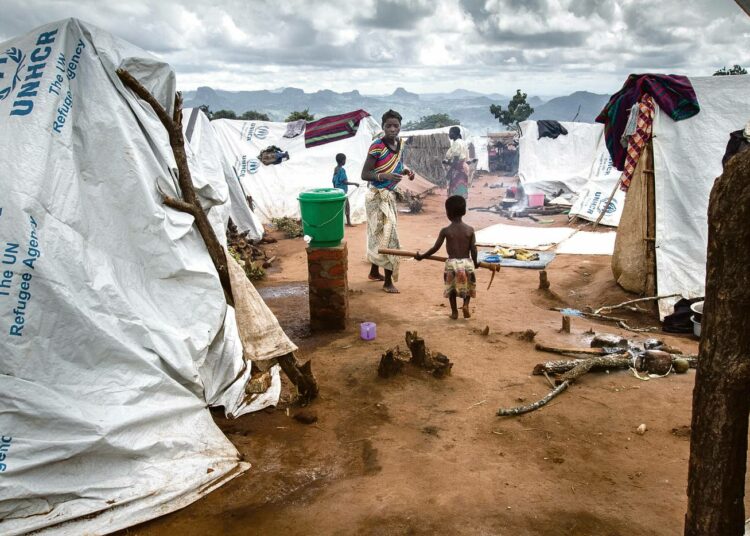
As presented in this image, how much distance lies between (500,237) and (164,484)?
8665 mm

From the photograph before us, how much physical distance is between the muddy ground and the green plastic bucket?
0.94 meters

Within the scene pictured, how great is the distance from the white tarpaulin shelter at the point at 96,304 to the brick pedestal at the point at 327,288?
5.78ft

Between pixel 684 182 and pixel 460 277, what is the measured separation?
3.02 m

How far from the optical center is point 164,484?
277 centimetres

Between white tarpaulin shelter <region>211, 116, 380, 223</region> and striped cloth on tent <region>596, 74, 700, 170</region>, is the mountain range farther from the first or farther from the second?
striped cloth on tent <region>596, 74, 700, 170</region>

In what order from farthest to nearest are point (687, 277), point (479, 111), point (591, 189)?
point (479, 111) → point (591, 189) → point (687, 277)

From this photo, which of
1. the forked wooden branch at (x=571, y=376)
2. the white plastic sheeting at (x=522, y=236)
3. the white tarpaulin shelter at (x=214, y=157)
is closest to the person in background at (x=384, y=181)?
the white tarpaulin shelter at (x=214, y=157)

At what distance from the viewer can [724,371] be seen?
1.63m

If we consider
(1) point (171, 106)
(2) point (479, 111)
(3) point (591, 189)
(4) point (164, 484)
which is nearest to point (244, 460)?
(4) point (164, 484)

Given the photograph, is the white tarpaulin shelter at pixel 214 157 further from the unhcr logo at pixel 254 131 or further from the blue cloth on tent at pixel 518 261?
the blue cloth on tent at pixel 518 261

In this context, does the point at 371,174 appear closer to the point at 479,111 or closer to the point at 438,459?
the point at 438,459

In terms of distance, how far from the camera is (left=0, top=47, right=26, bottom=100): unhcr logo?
9.84 feet

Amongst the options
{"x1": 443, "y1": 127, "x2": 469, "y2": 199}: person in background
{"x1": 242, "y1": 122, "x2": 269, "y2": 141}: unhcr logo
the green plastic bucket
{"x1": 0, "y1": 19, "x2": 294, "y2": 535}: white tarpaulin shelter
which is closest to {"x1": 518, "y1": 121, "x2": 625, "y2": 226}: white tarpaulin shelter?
{"x1": 443, "y1": 127, "x2": 469, "y2": 199}: person in background

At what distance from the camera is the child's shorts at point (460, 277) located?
5551 millimetres
